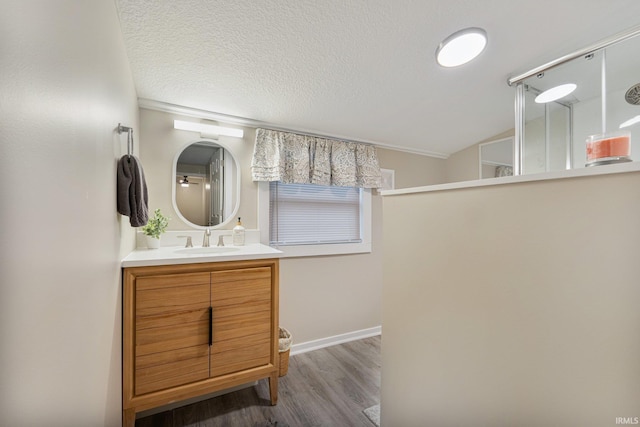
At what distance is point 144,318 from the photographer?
1.39 m

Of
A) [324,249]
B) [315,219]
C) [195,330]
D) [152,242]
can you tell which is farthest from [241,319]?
[315,219]

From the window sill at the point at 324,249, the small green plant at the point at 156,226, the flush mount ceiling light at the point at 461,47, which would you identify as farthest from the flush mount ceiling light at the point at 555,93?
the small green plant at the point at 156,226

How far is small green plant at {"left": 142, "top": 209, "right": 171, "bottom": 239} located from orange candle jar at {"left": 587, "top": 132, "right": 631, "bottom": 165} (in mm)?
2280

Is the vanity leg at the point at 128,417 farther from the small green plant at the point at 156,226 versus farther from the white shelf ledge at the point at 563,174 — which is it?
the white shelf ledge at the point at 563,174

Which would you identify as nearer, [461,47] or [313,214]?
[461,47]

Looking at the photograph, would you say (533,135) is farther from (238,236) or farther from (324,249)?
(238,236)

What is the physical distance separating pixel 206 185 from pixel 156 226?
0.55 m

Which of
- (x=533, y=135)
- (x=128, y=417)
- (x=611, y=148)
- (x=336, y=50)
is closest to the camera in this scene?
(x=611, y=148)

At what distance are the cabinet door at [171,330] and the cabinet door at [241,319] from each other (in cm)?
6

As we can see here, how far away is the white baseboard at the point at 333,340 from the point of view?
7.96 feet

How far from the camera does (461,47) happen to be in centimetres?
168

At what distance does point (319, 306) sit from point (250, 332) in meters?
1.02

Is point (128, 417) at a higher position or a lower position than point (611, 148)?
lower

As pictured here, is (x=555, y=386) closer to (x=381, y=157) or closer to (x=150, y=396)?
(x=150, y=396)
